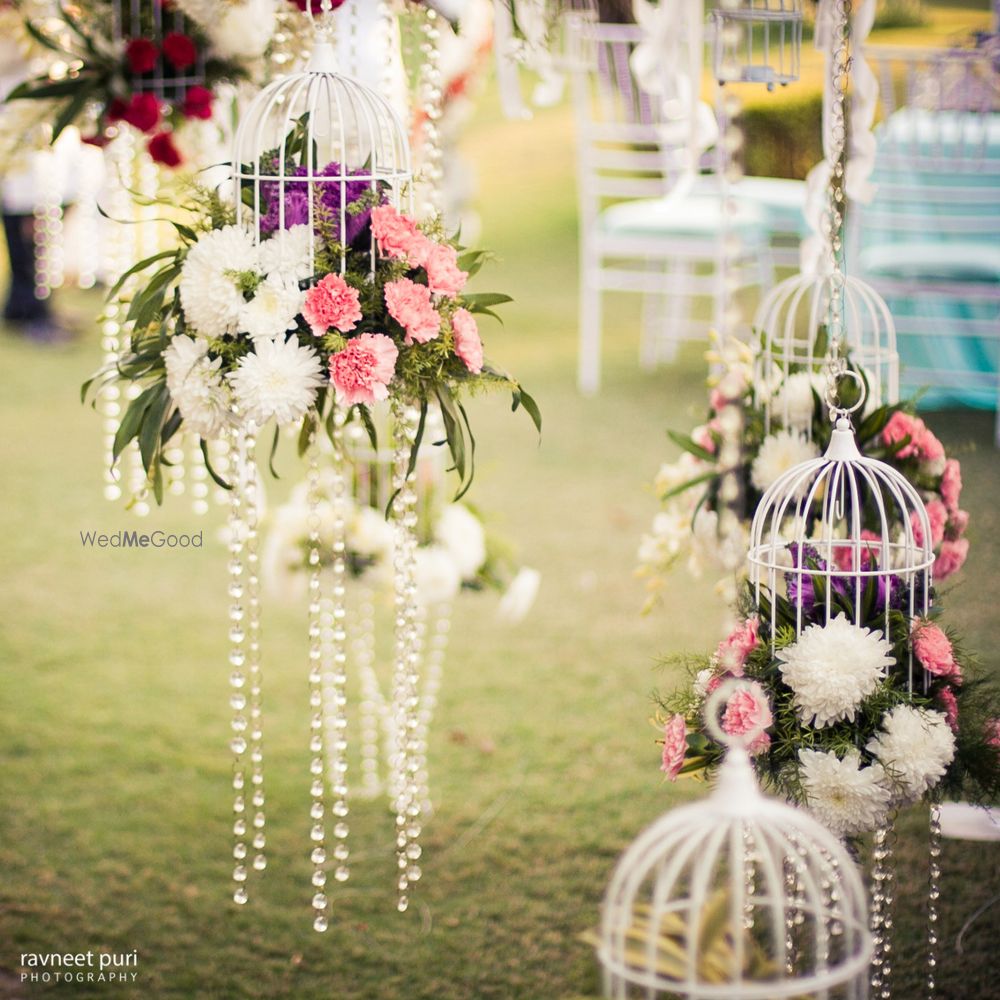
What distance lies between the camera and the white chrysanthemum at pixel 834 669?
1716mm

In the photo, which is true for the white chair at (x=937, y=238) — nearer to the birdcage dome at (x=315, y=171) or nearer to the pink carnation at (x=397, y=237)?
the birdcage dome at (x=315, y=171)

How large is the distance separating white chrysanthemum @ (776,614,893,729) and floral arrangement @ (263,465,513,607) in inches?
48.4

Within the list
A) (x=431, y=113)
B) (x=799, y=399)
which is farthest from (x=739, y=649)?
(x=431, y=113)

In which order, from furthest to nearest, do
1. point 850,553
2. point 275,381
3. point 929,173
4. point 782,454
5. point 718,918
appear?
1. point 929,173
2. point 782,454
3. point 850,553
4. point 275,381
5. point 718,918

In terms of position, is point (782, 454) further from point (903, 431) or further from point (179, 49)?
point (179, 49)

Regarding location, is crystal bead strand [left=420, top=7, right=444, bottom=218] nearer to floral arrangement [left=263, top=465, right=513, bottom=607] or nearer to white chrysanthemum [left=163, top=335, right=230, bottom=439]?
white chrysanthemum [left=163, top=335, right=230, bottom=439]

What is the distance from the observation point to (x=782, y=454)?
2270 millimetres

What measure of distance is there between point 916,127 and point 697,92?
294cm

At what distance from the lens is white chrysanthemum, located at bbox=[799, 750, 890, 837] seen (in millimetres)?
1690

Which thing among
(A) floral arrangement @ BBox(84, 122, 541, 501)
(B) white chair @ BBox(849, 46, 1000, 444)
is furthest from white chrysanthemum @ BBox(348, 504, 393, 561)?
(B) white chair @ BBox(849, 46, 1000, 444)

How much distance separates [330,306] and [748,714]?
0.81 m

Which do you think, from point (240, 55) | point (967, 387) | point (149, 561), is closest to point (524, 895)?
point (240, 55)

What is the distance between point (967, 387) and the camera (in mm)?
5285

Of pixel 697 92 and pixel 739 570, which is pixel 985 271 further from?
pixel 739 570
